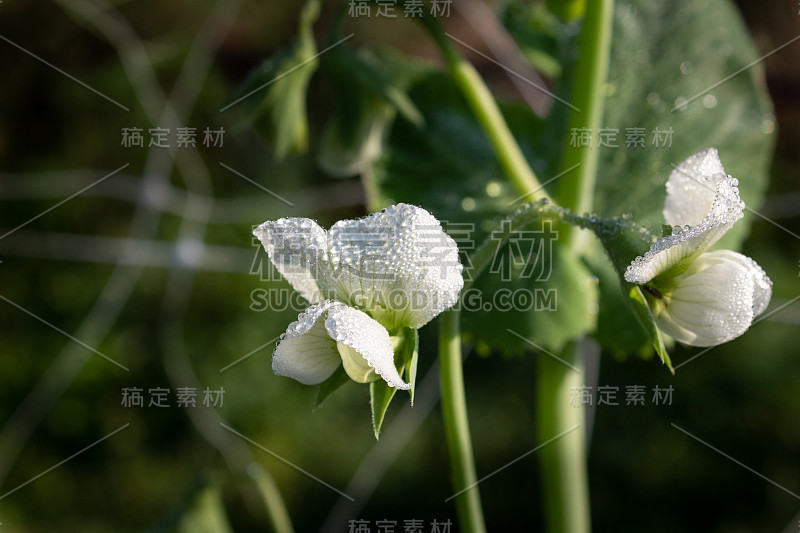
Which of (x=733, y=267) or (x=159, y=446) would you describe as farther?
(x=159, y=446)

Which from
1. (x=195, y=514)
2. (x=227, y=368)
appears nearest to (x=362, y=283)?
(x=195, y=514)

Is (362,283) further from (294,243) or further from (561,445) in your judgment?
(561,445)

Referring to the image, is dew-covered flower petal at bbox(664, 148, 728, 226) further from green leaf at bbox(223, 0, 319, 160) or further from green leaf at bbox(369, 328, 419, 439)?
green leaf at bbox(223, 0, 319, 160)

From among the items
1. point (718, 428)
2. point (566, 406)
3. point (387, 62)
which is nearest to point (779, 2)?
point (718, 428)

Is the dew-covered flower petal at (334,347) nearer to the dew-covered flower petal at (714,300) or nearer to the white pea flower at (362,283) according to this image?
the white pea flower at (362,283)

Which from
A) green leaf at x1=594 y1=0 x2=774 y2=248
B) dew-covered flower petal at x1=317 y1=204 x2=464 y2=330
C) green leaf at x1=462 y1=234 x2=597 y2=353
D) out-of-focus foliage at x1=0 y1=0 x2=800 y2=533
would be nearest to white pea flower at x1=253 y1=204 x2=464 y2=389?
dew-covered flower petal at x1=317 y1=204 x2=464 y2=330

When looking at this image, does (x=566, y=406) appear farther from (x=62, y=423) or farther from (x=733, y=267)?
(x=62, y=423)
